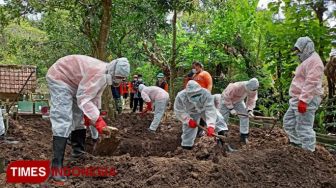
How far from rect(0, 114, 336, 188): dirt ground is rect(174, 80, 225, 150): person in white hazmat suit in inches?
13.1

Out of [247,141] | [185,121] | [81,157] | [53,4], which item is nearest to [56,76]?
→ [81,157]

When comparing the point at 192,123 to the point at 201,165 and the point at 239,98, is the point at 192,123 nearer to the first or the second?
the point at 201,165

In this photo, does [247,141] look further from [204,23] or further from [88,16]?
[204,23]

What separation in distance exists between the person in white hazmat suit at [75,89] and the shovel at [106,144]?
0.46 metres

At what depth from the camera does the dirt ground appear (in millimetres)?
4375

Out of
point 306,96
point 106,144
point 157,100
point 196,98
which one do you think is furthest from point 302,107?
point 157,100

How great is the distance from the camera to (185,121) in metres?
6.66

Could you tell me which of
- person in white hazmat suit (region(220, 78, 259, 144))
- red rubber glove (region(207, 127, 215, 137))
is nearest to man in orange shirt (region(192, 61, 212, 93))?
person in white hazmat suit (region(220, 78, 259, 144))

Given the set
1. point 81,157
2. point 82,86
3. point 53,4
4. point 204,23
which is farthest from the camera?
point 204,23

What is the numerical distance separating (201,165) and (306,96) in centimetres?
219

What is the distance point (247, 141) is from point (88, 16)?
4454 millimetres

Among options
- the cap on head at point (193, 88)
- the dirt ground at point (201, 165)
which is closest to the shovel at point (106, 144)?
the dirt ground at point (201, 165)

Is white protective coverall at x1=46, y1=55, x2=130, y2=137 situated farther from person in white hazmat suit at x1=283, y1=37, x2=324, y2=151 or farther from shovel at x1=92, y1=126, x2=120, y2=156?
person in white hazmat suit at x1=283, y1=37, x2=324, y2=151

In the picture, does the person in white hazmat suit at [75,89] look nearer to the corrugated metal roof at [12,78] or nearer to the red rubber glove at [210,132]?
the red rubber glove at [210,132]
